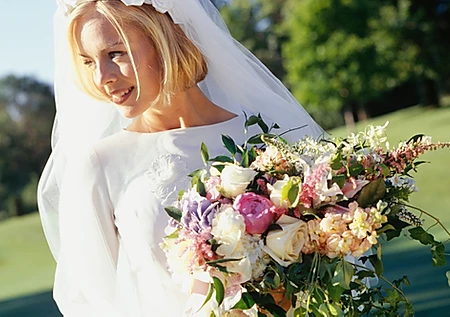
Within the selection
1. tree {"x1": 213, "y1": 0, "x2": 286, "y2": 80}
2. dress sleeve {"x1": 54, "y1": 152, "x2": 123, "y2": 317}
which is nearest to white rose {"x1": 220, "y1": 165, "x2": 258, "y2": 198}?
dress sleeve {"x1": 54, "y1": 152, "x2": 123, "y2": 317}

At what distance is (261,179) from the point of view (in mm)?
2297

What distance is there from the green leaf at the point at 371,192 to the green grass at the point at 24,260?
10120 millimetres

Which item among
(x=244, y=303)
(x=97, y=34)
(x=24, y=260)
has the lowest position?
(x=24, y=260)

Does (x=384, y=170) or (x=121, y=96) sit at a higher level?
(x=121, y=96)

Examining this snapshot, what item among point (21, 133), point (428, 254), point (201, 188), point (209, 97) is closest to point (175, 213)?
point (201, 188)

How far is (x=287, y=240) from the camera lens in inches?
85.3

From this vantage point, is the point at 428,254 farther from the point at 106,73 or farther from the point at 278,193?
the point at 278,193

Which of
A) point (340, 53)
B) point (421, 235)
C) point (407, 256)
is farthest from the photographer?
point (340, 53)

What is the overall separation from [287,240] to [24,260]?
47.4 ft

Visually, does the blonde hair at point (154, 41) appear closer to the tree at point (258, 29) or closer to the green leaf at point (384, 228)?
the green leaf at point (384, 228)

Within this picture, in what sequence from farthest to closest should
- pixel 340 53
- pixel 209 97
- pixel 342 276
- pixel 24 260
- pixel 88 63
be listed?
pixel 340 53 → pixel 24 260 → pixel 209 97 → pixel 88 63 → pixel 342 276

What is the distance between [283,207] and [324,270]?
21 centimetres

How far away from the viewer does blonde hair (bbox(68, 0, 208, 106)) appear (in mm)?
2826

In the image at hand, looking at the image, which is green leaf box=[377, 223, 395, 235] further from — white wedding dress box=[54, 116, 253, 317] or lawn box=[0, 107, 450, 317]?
lawn box=[0, 107, 450, 317]
